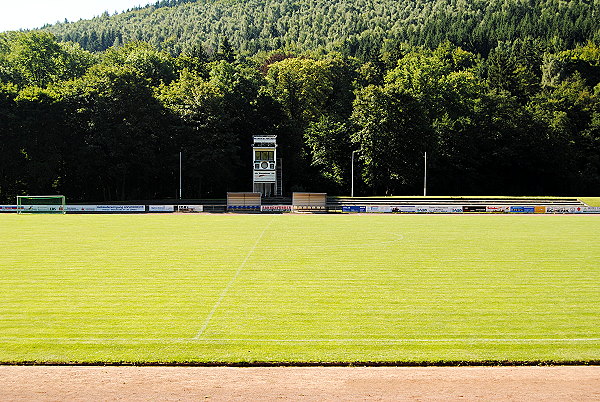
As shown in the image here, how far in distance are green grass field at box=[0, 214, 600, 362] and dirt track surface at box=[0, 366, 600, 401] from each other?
58cm

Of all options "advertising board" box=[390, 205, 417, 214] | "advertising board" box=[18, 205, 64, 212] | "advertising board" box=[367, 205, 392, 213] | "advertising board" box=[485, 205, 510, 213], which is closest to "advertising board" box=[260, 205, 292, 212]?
"advertising board" box=[367, 205, 392, 213]

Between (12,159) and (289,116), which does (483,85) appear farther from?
(12,159)

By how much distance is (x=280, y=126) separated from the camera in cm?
8800

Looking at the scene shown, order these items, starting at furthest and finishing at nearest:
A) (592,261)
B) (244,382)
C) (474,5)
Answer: (474,5), (592,261), (244,382)

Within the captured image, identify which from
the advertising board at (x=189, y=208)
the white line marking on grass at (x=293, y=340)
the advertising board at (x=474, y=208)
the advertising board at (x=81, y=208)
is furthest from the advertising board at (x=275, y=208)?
the white line marking on grass at (x=293, y=340)

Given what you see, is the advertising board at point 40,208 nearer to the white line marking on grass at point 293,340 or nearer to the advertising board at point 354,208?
the advertising board at point 354,208

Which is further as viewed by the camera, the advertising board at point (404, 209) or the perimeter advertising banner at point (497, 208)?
the perimeter advertising banner at point (497, 208)

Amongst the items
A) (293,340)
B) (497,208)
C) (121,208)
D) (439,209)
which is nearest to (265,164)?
(121,208)

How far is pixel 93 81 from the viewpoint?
7369 cm

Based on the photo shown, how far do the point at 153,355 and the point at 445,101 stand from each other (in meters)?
85.9

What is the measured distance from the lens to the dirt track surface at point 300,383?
8977 mm

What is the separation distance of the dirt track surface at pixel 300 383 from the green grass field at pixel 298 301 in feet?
1.92

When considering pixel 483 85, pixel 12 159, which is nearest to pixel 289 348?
pixel 12 159

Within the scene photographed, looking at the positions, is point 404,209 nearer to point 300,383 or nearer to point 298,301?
point 298,301
